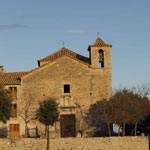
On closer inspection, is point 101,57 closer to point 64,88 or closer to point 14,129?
point 64,88

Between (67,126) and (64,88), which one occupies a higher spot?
(64,88)

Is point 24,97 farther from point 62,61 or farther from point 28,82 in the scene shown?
point 62,61

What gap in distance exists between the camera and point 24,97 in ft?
112

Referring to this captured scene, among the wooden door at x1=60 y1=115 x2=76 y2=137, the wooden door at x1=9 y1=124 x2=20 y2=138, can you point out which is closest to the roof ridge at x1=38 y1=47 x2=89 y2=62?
the wooden door at x1=60 y1=115 x2=76 y2=137

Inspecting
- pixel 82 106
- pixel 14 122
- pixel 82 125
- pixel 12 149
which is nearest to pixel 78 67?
pixel 82 106

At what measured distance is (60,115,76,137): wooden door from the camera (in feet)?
110

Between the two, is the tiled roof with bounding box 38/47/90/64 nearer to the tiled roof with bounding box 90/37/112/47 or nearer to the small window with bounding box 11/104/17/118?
the tiled roof with bounding box 90/37/112/47

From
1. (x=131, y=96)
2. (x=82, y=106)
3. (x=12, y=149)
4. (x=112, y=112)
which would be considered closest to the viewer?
(x=12, y=149)

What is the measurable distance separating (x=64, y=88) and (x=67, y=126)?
473 centimetres

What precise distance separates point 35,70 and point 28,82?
5.56 feet

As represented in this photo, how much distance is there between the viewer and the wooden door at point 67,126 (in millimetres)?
33406

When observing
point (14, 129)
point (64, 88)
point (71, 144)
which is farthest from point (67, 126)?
point (71, 144)

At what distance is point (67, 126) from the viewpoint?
1325 inches

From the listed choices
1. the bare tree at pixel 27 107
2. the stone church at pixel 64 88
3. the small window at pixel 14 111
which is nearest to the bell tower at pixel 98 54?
the stone church at pixel 64 88
